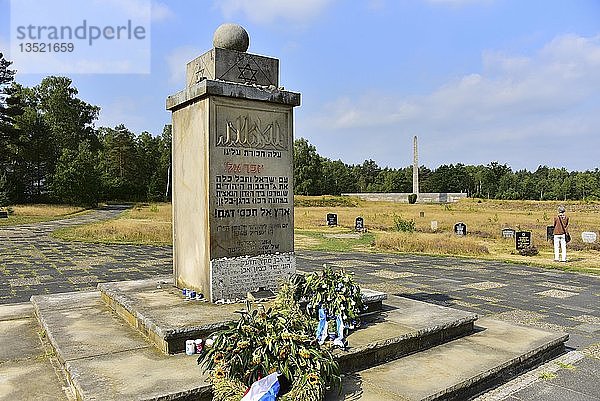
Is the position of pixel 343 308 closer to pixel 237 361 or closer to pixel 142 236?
pixel 237 361

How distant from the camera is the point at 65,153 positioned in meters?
56.8

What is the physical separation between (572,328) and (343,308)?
3.86m

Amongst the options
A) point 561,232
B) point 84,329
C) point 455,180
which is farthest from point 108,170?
point 84,329

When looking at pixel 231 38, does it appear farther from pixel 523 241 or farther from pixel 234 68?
pixel 523 241

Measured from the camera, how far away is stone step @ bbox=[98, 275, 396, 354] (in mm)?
4473

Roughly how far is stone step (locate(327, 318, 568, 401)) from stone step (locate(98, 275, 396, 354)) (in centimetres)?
112

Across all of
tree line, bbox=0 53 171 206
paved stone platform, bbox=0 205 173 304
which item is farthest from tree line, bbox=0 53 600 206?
paved stone platform, bbox=0 205 173 304

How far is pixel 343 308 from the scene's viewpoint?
478 centimetres

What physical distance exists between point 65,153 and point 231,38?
2260 inches

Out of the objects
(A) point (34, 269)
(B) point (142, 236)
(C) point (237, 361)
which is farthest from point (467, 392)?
(B) point (142, 236)

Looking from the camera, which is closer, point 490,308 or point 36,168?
point 490,308

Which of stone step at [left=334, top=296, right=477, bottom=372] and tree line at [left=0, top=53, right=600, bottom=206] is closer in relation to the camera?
stone step at [left=334, top=296, right=477, bottom=372]

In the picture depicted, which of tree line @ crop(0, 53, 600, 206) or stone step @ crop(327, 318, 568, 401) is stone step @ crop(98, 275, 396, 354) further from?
tree line @ crop(0, 53, 600, 206)

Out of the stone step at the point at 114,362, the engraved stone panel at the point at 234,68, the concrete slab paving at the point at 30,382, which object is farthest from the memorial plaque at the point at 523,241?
the concrete slab paving at the point at 30,382
